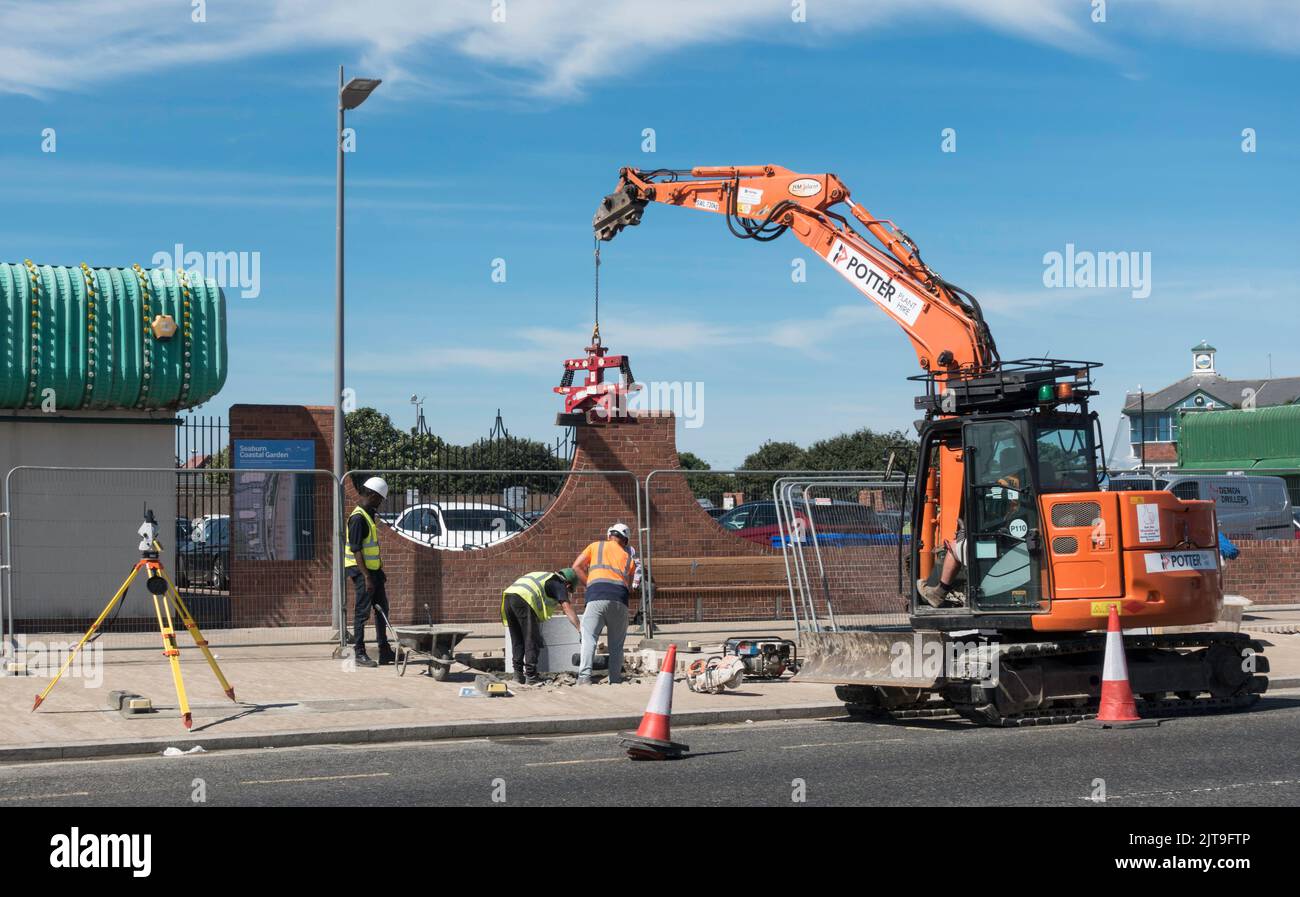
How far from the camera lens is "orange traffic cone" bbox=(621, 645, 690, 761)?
1067 centimetres

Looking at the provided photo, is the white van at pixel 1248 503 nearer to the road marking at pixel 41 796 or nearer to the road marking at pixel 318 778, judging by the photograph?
the road marking at pixel 318 778

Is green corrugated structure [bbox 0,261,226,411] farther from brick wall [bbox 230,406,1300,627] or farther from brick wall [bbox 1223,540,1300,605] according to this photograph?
brick wall [bbox 1223,540,1300,605]

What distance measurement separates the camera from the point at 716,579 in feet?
65.5

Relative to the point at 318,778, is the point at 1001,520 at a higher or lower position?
higher

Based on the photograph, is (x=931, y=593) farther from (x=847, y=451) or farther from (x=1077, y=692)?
(x=847, y=451)

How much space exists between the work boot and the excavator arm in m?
1.94

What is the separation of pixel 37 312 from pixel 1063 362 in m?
12.2

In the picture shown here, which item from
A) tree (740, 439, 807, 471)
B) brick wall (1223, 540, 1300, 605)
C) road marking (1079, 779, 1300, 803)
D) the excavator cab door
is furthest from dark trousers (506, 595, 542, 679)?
tree (740, 439, 807, 471)

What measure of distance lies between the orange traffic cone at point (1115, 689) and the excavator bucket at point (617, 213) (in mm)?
8840

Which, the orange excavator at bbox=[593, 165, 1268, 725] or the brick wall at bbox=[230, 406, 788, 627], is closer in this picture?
the orange excavator at bbox=[593, 165, 1268, 725]

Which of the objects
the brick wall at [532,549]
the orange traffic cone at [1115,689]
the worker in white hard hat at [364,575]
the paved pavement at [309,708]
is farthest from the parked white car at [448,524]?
the orange traffic cone at [1115,689]

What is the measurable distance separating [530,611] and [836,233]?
5.53m

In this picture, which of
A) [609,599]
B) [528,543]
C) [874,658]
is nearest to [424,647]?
[609,599]
